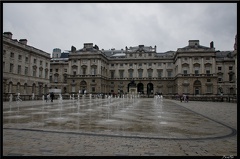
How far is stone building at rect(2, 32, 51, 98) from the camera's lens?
144 ft

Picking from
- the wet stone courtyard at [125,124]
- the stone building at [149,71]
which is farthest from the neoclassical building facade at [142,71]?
the wet stone courtyard at [125,124]

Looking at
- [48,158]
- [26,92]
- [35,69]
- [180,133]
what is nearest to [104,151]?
[48,158]

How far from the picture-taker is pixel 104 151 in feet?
21.1

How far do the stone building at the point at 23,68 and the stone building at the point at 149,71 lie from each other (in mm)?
18874

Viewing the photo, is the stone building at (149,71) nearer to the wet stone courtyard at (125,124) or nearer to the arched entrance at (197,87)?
the arched entrance at (197,87)

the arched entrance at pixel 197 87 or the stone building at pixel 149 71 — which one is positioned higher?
the stone building at pixel 149 71

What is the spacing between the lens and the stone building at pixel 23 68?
43.9 m

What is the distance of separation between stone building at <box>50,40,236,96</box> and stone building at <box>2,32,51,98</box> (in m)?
18.9

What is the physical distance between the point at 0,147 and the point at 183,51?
71179mm

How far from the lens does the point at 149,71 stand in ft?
276

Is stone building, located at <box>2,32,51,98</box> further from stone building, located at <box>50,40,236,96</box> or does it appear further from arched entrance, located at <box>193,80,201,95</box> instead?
arched entrance, located at <box>193,80,201,95</box>

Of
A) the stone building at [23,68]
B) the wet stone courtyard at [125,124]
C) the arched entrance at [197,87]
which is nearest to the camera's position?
the wet stone courtyard at [125,124]

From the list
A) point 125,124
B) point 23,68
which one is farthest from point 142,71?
point 125,124

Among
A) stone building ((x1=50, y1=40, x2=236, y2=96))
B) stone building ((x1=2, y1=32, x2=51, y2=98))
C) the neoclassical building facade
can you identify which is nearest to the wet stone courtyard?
stone building ((x1=2, y1=32, x2=51, y2=98))
